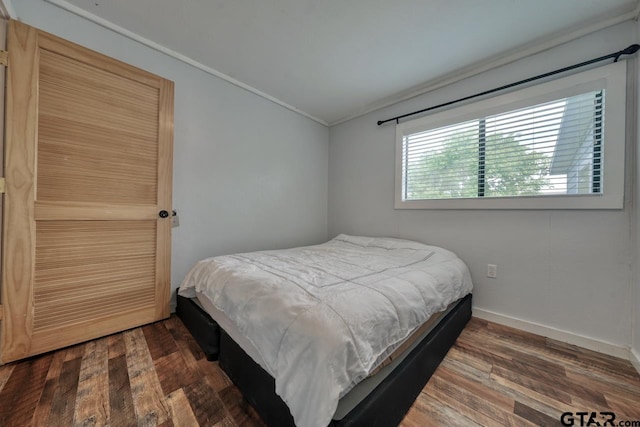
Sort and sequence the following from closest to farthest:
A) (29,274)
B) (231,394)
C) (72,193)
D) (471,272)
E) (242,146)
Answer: (231,394) < (29,274) < (72,193) < (471,272) < (242,146)

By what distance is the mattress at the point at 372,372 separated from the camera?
2.81 ft

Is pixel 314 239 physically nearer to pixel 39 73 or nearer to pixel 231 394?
pixel 231 394

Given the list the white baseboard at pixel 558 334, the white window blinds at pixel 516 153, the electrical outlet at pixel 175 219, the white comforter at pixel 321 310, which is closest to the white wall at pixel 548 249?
the white baseboard at pixel 558 334

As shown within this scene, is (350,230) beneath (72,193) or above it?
beneath

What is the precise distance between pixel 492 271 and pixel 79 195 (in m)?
3.38

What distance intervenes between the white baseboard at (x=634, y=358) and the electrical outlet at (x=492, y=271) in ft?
2.65

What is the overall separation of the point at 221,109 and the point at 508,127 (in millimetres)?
2755

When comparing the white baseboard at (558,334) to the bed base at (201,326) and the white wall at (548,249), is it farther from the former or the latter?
the bed base at (201,326)

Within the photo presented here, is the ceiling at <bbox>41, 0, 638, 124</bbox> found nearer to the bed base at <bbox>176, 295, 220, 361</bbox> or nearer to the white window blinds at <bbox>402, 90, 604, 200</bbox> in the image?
the white window blinds at <bbox>402, 90, 604, 200</bbox>

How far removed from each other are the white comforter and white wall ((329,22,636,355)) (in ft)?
1.89

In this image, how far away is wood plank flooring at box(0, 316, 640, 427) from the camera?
106cm

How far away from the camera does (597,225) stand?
1.67 meters

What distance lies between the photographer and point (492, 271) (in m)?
2.10

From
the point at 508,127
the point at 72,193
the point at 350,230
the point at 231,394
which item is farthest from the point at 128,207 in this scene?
the point at 508,127
